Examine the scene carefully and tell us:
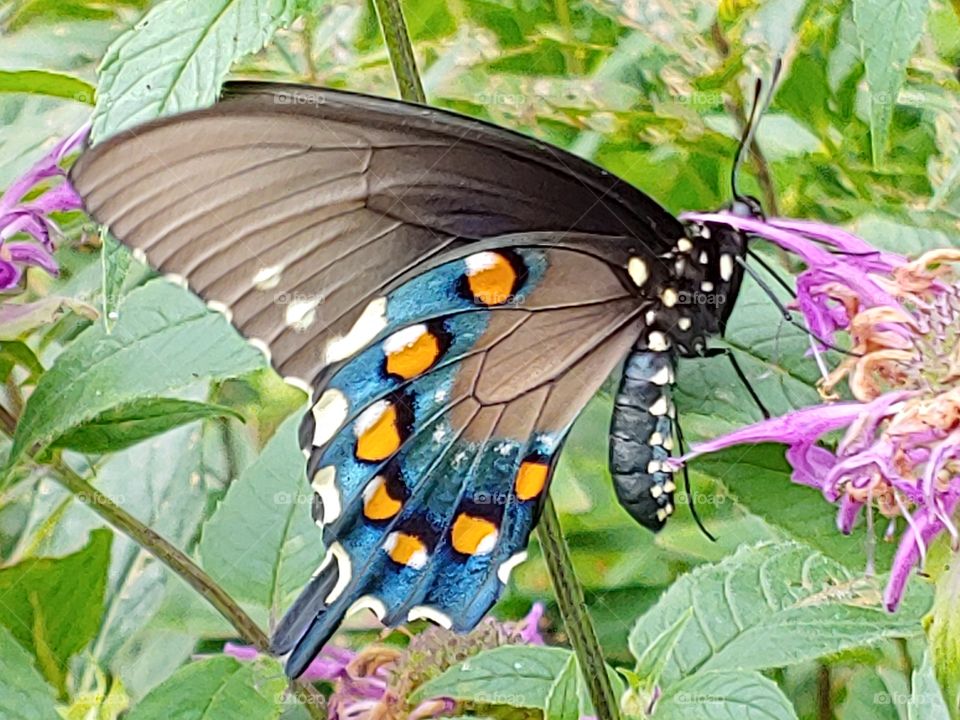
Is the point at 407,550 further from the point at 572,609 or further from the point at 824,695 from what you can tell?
the point at 824,695

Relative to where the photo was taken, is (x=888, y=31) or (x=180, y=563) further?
(x=180, y=563)

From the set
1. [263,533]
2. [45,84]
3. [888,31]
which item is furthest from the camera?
[263,533]

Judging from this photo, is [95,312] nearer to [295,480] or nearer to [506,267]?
[295,480]

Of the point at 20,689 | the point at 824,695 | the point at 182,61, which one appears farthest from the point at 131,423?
the point at 824,695

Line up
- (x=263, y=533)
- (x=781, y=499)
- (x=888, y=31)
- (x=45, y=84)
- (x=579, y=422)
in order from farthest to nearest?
(x=579, y=422) → (x=263, y=533) → (x=45, y=84) → (x=781, y=499) → (x=888, y=31)

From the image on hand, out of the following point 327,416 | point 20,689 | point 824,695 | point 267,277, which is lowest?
point 824,695

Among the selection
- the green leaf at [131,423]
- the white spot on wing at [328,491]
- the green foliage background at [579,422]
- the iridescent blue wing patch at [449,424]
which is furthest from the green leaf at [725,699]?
the green leaf at [131,423]

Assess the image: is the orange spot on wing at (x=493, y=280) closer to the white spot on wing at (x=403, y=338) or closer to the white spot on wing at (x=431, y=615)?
the white spot on wing at (x=403, y=338)

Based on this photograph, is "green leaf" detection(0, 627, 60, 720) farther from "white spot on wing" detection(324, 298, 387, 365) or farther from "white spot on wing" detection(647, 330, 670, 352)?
"white spot on wing" detection(647, 330, 670, 352)

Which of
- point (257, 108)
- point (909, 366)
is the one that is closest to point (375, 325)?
point (257, 108)
